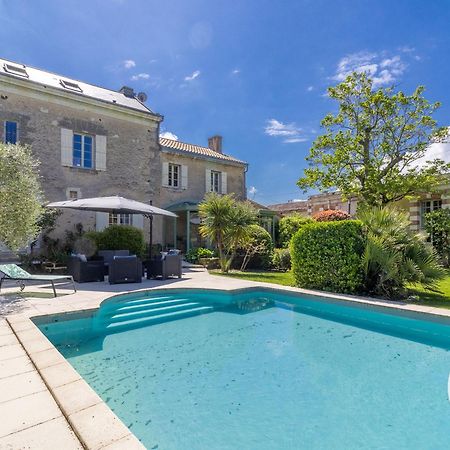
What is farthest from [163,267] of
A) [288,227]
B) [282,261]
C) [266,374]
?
→ [288,227]

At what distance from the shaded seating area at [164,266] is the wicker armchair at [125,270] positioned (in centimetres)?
91

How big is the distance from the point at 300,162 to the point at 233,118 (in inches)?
183

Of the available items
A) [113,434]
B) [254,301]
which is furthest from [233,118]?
[113,434]

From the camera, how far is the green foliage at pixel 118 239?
526 inches

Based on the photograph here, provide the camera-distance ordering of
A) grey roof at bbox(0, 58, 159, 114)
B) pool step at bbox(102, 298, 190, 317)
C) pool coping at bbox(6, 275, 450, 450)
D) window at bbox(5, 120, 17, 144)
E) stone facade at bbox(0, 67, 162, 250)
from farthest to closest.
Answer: grey roof at bbox(0, 58, 159, 114)
stone facade at bbox(0, 67, 162, 250)
window at bbox(5, 120, 17, 144)
pool step at bbox(102, 298, 190, 317)
pool coping at bbox(6, 275, 450, 450)

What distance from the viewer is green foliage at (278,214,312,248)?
19.3 meters

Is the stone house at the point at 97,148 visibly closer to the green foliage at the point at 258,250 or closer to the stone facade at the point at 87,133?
the stone facade at the point at 87,133

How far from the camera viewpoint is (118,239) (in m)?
13.5

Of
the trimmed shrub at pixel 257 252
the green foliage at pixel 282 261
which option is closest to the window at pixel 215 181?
the trimmed shrub at pixel 257 252

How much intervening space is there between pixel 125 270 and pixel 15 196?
3.47 meters

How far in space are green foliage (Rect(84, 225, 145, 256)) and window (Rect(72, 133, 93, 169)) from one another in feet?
11.6

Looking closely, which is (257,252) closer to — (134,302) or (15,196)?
(134,302)

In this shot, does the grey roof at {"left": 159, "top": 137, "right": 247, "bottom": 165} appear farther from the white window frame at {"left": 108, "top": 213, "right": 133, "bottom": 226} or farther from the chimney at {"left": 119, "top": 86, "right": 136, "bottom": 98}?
the white window frame at {"left": 108, "top": 213, "right": 133, "bottom": 226}

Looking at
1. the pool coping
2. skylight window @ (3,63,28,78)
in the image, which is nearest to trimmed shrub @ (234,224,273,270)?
the pool coping
